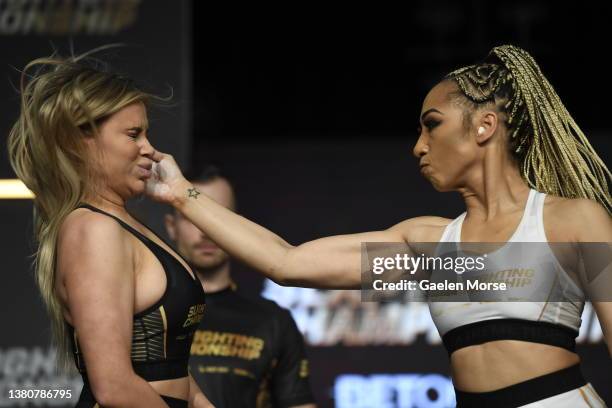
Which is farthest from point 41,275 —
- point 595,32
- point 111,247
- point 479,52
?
point 595,32

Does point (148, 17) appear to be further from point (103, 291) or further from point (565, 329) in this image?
point (565, 329)

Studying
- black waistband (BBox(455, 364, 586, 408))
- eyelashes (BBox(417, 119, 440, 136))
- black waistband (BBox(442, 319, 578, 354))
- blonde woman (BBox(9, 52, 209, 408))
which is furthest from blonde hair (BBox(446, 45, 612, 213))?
blonde woman (BBox(9, 52, 209, 408))

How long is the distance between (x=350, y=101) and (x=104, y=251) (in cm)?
334

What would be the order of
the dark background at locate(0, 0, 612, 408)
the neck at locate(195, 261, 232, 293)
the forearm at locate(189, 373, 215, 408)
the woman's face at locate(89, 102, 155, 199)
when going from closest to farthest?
1. the woman's face at locate(89, 102, 155, 199)
2. the forearm at locate(189, 373, 215, 408)
3. the neck at locate(195, 261, 232, 293)
4. the dark background at locate(0, 0, 612, 408)

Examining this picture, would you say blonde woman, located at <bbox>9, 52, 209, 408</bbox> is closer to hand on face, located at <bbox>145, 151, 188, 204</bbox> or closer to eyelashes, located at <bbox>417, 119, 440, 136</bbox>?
hand on face, located at <bbox>145, 151, 188, 204</bbox>

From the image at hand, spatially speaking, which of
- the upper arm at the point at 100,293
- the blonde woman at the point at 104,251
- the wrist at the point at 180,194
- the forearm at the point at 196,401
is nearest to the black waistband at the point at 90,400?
the blonde woman at the point at 104,251

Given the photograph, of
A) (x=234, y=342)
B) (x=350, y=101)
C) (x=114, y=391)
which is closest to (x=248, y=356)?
(x=234, y=342)

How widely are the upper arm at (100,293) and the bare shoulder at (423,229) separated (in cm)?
91

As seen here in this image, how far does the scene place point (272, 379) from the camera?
163 inches

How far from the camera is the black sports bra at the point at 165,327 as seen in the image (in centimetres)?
279

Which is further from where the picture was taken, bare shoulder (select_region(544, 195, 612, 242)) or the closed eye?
the closed eye

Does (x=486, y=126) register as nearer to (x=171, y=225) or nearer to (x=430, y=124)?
(x=430, y=124)

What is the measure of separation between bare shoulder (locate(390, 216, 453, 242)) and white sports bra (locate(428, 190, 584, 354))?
0.26 meters

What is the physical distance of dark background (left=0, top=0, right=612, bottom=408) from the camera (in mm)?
4949
